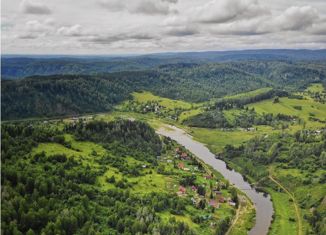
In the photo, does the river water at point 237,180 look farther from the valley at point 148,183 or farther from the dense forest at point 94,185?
the dense forest at point 94,185

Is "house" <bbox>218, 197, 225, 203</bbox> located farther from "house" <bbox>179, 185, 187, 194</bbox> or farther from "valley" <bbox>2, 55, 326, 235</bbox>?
"house" <bbox>179, 185, 187, 194</bbox>

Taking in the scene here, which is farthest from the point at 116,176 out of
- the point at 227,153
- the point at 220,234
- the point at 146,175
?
the point at 227,153

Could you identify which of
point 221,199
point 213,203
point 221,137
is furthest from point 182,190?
point 221,137

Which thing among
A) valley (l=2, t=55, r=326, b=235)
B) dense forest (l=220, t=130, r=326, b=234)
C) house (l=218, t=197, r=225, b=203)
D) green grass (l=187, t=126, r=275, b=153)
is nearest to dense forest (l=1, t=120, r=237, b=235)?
valley (l=2, t=55, r=326, b=235)

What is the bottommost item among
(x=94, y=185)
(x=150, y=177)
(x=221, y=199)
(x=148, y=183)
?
(x=221, y=199)

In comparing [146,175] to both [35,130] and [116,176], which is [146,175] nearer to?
[116,176]

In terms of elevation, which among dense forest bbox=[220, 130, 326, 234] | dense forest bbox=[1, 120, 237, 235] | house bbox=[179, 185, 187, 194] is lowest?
dense forest bbox=[220, 130, 326, 234]

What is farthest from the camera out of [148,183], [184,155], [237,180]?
[184,155]

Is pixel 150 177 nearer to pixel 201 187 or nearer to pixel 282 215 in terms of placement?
pixel 201 187
